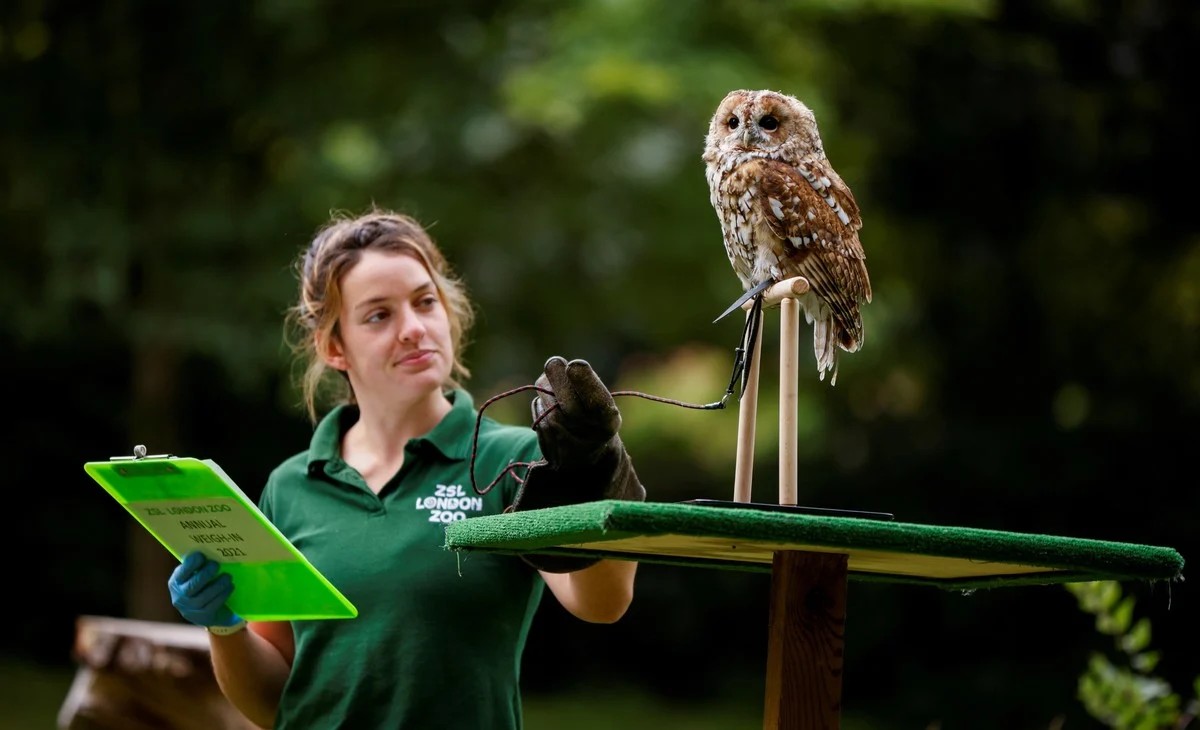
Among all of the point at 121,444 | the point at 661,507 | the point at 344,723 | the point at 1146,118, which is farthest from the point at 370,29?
the point at 661,507

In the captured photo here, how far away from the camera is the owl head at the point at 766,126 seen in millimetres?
2156

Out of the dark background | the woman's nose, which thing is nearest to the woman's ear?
the woman's nose

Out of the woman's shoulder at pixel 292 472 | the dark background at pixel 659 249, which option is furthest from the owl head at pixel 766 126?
the dark background at pixel 659 249

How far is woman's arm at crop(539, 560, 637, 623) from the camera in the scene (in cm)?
240

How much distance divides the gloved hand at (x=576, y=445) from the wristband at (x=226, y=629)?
78cm

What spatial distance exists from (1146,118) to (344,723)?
660 centimetres

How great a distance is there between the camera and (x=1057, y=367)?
8.20 metres

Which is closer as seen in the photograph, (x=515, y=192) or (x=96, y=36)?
(x=96, y=36)

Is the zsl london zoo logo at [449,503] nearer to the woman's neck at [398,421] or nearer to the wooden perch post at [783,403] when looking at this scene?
the woman's neck at [398,421]

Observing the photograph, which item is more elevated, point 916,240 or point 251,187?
point 916,240

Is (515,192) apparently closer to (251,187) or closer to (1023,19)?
(251,187)

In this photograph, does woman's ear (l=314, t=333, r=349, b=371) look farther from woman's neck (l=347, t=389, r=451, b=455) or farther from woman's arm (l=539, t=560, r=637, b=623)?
woman's arm (l=539, t=560, r=637, b=623)

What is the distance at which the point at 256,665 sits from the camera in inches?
103

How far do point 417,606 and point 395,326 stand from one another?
536 millimetres
